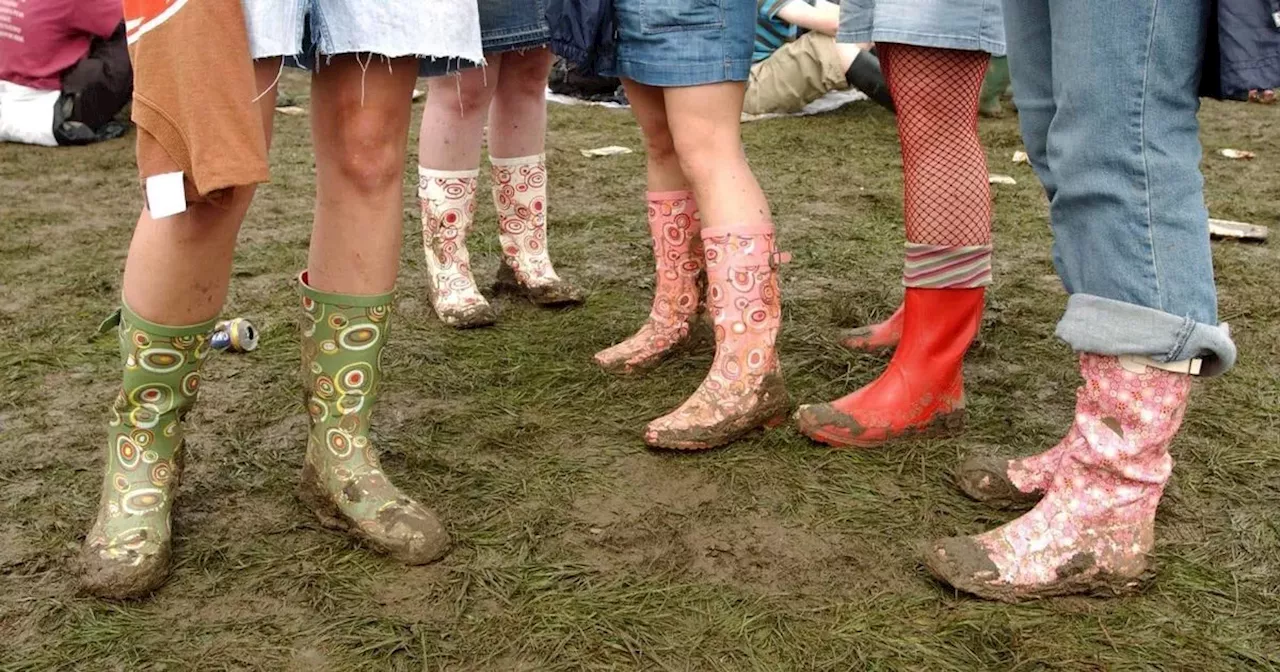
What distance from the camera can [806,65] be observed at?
19.0ft

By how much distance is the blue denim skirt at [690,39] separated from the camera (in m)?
2.05

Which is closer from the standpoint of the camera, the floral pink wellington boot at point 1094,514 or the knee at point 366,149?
the floral pink wellington boot at point 1094,514

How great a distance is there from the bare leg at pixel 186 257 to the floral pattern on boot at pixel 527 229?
4.49 ft

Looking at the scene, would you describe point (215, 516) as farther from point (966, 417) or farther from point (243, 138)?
point (966, 417)

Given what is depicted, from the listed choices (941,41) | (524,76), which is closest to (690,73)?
(941,41)

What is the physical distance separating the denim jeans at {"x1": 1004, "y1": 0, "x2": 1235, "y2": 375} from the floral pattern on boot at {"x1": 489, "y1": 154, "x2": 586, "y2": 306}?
1.65 metres

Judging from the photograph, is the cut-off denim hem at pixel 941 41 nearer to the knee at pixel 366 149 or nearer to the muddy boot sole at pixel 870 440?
the muddy boot sole at pixel 870 440

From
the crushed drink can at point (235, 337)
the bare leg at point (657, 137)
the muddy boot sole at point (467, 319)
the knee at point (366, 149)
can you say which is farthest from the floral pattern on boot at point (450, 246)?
the knee at point (366, 149)

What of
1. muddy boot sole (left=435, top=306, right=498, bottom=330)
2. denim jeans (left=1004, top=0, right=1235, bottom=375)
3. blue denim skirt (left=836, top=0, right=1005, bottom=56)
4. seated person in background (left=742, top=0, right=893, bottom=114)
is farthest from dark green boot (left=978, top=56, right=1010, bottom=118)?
denim jeans (left=1004, top=0, right=1235, bottom=375)

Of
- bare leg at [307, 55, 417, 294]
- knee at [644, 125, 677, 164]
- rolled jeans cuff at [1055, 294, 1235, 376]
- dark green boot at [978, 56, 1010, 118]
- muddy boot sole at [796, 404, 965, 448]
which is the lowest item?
dark green boot at [978, 56, 1010, 118]

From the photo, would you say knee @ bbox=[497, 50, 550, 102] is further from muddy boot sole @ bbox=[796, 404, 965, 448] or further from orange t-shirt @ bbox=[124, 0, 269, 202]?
orange t-shirt @ bbox=[124, 0, 269, 202]

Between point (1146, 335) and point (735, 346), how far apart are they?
81 cm

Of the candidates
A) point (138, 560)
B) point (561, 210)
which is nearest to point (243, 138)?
point (138, 560)

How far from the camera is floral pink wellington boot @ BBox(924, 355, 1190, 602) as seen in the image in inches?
60.7
